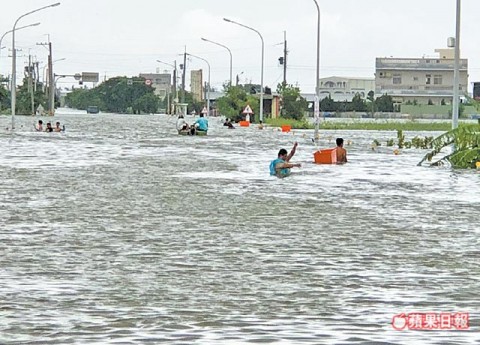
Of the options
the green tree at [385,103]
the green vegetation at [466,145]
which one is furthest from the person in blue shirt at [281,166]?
the green tree at [385,103]

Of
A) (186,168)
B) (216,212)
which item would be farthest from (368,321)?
(186,168)

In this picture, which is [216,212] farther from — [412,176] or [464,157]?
[464,157]

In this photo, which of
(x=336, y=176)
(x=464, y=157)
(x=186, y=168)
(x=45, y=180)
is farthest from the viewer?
(x=464, y=157)

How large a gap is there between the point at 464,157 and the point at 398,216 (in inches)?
687

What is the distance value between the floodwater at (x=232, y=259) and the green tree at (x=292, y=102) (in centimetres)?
7273

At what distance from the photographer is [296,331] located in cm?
921

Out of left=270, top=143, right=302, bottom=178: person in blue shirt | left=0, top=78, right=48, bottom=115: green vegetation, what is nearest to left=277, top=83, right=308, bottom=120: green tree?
left=0, top=78, right=48, bottom=115: green vegetation

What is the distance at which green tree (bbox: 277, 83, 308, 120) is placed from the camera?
102 metres

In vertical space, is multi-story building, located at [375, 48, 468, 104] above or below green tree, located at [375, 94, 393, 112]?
above

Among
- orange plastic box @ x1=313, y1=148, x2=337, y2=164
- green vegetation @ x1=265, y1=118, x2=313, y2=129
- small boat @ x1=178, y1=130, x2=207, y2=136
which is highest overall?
orange plastic box @ x1=313, y1=148, x2=337, y2=164

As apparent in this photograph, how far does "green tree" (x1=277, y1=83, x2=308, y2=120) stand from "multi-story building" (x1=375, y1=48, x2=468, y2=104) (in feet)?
198

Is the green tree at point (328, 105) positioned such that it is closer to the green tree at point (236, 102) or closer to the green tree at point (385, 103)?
the green tree at point (385, 103)

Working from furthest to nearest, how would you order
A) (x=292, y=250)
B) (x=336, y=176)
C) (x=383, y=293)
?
1. (x=336, y=176)
2. (x=292, y=250)
3. (x=383, y=293)

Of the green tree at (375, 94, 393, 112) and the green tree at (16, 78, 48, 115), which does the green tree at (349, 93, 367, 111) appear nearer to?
the green tree at (375, 94, 393, 112)
